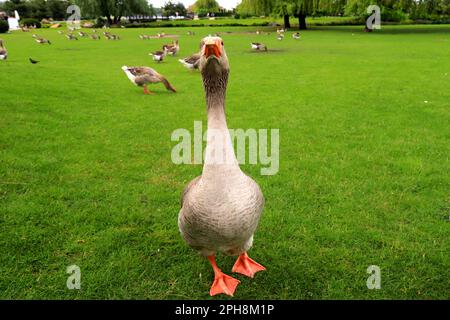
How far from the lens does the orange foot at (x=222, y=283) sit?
141 inches

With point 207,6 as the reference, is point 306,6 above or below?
below

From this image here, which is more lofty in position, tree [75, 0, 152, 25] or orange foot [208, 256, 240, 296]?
tree [75, 0, 152, 25]

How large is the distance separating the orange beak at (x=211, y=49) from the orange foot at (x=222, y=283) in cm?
199

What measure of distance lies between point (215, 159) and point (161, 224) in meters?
2.12

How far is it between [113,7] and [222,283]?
56067 mm

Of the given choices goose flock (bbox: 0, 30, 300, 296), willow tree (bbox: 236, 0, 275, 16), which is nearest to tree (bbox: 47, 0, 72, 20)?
willow tree (bbox: 236, 0, 275, 16)

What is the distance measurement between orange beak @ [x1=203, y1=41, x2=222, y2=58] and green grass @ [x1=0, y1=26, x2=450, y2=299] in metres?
2.28

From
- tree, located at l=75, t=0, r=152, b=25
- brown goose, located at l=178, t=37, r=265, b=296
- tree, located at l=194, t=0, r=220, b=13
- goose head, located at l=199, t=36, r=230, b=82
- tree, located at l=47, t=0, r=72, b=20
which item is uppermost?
tree, located at l=194, t=0, r=220, b=13

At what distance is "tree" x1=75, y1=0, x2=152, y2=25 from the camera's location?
165 ft

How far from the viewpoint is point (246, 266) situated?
3.90 m

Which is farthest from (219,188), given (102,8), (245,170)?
(102,8)

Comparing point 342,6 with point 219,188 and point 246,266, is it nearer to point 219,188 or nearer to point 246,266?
point 246,266

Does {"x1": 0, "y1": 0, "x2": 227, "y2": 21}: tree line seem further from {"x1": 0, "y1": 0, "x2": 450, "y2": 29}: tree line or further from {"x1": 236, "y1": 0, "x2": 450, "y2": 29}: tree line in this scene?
{"x1": 236, "y1": 0, "x2": 450, "y2": 29}: tree line

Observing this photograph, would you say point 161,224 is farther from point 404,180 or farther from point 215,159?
point 404,180
